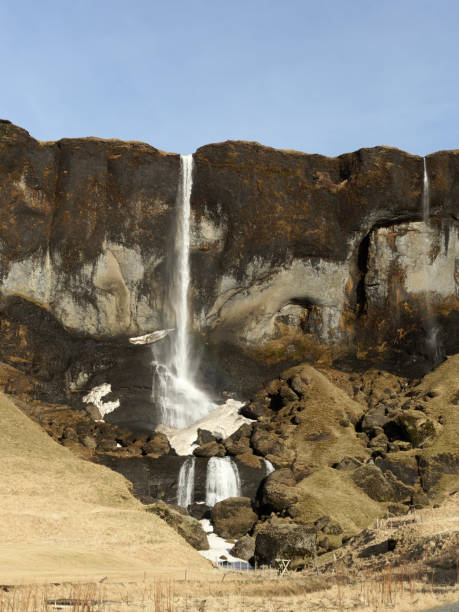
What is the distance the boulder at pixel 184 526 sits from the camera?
36.1 m

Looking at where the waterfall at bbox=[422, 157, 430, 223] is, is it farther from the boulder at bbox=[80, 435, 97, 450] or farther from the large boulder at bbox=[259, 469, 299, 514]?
the boulder at bbox=[80, 435, 97, 450]

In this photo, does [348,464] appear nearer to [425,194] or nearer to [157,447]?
[157,447]

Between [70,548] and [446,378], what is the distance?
40377 millimetres

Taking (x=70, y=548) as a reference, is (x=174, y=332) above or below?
above

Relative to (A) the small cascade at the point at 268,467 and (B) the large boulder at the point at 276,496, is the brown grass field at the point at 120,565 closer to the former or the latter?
(B) the large boulder at the point at 276,496

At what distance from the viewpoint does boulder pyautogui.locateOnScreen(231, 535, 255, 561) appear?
36.7 meters

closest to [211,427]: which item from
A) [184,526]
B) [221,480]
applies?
[221,480]

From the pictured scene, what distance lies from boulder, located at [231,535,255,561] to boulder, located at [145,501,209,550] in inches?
66.4

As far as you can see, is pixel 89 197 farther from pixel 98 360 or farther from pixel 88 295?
pixel 98 360

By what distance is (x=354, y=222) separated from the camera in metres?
66.2

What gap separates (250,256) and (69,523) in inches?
1523

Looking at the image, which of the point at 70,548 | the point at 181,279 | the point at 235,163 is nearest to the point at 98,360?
the point at 181,279

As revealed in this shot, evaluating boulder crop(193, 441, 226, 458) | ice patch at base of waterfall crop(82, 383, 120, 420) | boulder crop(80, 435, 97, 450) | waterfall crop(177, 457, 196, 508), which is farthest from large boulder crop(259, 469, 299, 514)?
ice patch at base of waterfall crop(82, 383, 120, 420)

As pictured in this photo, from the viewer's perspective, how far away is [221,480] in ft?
159
